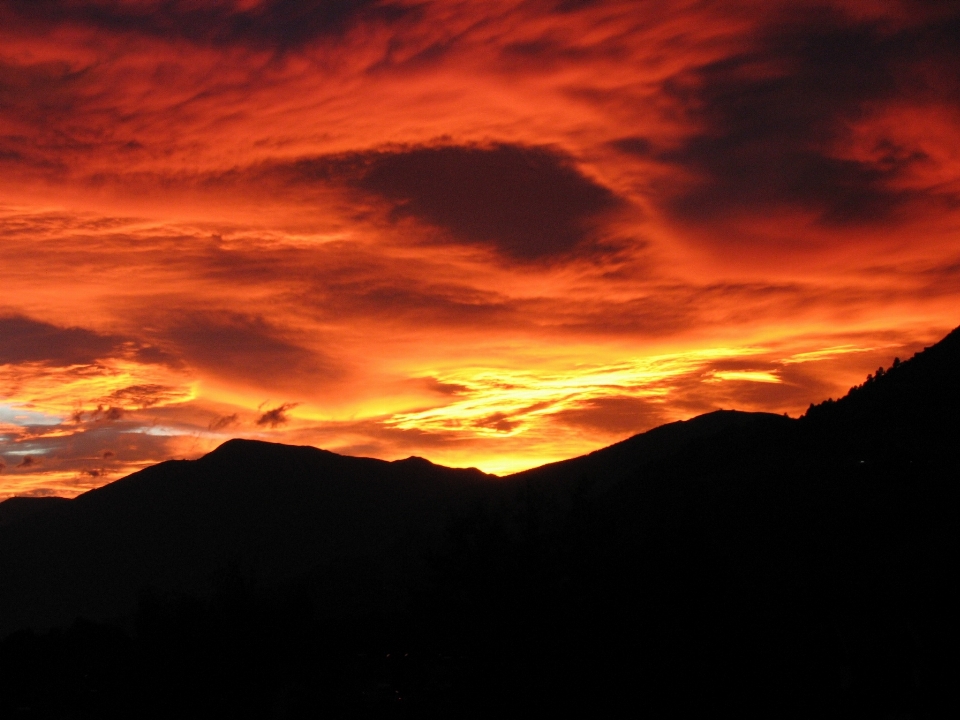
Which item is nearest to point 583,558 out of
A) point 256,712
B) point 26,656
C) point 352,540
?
point 256,712

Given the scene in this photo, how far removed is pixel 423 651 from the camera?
81.2 m

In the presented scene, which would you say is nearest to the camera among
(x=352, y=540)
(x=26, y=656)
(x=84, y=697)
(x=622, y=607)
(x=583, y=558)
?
(x=622, y=607)

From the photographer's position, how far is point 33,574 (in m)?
192

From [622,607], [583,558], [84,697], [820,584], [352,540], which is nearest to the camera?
[820,584]

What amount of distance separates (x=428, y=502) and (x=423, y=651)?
113 m

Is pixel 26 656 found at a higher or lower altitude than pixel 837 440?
lower

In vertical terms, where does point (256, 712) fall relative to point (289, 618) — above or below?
below

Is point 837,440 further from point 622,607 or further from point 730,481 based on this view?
point 622,607

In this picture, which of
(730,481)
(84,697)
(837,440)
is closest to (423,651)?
→ (84,697)

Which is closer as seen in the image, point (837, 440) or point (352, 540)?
point (837, 440)

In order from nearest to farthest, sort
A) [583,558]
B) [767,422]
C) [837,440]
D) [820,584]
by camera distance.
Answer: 1. [820,584]
2. [583,558]
3. [837,440]
4. [767,422]

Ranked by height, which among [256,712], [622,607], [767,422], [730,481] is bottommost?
[256,712]

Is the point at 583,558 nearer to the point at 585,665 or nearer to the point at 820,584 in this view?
the point at 585,665

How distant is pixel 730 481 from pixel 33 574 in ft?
473
